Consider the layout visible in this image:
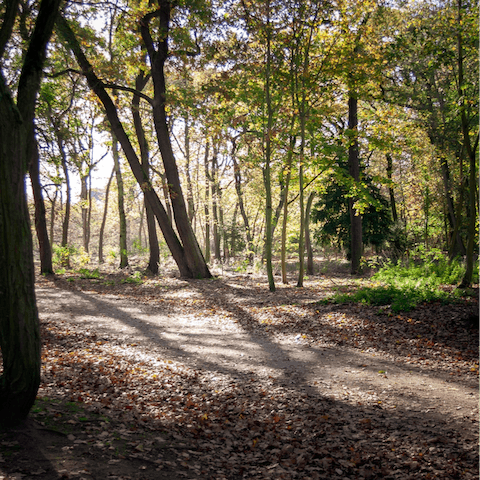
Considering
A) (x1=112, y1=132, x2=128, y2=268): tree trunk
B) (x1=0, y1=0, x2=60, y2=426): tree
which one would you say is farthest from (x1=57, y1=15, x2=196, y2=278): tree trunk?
(x1=0, y1=0, x2=60, y2=426): tree

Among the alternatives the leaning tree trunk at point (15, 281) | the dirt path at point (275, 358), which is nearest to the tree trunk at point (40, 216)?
the dirt path at point (275, 358)

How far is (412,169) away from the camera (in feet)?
71.7

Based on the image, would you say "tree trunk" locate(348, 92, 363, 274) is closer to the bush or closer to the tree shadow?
the bush

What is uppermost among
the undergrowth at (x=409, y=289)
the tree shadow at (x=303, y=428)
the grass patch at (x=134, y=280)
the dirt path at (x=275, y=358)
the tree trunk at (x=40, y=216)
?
the tree trunk at (x=40, y=216)

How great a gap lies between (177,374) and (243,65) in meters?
9.68

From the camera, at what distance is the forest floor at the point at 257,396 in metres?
3.54

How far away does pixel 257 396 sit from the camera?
536 centimetres

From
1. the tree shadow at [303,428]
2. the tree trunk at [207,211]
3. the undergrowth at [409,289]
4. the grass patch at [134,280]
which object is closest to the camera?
the tree shadow at [303,428]

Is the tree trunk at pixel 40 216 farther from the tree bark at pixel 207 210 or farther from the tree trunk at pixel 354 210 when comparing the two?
the tree trunk at pixel 354 210

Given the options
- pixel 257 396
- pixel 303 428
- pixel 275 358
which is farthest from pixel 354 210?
pixel 303 428

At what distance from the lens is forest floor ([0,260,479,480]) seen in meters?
3.54

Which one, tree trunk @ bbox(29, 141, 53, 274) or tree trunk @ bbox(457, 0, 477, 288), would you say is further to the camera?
tree trunk @ bbox(29, 141, 53, 274)

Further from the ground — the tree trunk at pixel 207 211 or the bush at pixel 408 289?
the tree trunk at pixel 207 211

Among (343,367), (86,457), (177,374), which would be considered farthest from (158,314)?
(86,457)
